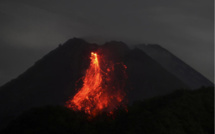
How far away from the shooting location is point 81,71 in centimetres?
8288

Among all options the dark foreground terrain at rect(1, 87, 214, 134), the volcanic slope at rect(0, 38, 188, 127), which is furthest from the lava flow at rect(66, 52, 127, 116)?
the dark foreground terrain at rect(1, 87, 214, 134)

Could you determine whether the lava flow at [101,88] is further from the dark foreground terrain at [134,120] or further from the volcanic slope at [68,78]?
the dark foreground terrain at [134,120]

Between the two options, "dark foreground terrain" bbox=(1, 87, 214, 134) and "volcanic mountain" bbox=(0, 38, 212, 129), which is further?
"volcanic mountain" bbox=(0, 38, 212, 129)

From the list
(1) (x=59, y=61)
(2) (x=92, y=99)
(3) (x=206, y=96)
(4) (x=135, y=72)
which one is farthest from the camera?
(1) (x=59, y=61)

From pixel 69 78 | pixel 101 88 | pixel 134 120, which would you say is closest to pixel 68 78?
pixel 69 78

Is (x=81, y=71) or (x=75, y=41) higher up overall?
(x=75, y=41)

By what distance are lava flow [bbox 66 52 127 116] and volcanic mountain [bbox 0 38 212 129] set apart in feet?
7.01

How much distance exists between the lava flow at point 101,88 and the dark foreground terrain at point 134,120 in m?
19.3

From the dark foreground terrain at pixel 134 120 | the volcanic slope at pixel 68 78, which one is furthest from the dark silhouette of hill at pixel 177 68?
the dark foreground terrain at pixel 134 120

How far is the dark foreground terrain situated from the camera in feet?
84.4

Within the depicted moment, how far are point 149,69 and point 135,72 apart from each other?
5358 mm

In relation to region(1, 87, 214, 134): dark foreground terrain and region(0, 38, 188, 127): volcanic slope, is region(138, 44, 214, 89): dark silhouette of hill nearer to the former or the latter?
region(0, 38, 188, 127): volcanic slope

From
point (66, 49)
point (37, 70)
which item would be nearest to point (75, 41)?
point (66, 49)

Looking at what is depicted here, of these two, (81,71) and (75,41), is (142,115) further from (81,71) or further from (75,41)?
(75,41)
